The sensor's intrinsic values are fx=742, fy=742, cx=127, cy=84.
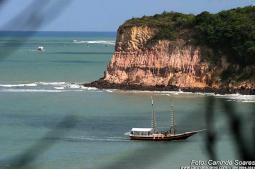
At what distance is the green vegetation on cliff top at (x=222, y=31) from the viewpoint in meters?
37.8

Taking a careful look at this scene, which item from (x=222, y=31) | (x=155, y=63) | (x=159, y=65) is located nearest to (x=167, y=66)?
(x=159, y=65)

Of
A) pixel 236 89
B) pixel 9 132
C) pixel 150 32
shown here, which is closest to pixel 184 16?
pixel 150 32

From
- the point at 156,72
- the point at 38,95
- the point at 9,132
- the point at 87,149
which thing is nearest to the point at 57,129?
the point at 87,149

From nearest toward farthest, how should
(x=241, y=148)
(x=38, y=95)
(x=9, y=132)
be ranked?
(x=241, y=148)
(x=9, y=132)
(x=38, y=95)

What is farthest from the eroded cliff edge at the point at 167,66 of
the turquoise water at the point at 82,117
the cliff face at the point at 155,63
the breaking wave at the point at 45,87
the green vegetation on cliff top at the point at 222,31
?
the turquoise water at the point at 82,117

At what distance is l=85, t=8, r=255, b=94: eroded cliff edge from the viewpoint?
37469 millimetres

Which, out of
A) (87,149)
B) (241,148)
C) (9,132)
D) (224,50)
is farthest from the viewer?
(224,50)

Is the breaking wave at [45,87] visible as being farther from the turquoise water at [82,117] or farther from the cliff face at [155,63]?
the cliff face at [155,63]

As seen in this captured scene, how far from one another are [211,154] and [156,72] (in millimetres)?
37864

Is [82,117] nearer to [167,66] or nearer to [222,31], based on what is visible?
[167,66]

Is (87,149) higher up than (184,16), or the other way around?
(184,16)

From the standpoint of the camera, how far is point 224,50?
127 feet

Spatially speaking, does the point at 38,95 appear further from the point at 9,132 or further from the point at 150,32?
the point at 9,132

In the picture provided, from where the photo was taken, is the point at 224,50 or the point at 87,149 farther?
the point at 224,50
